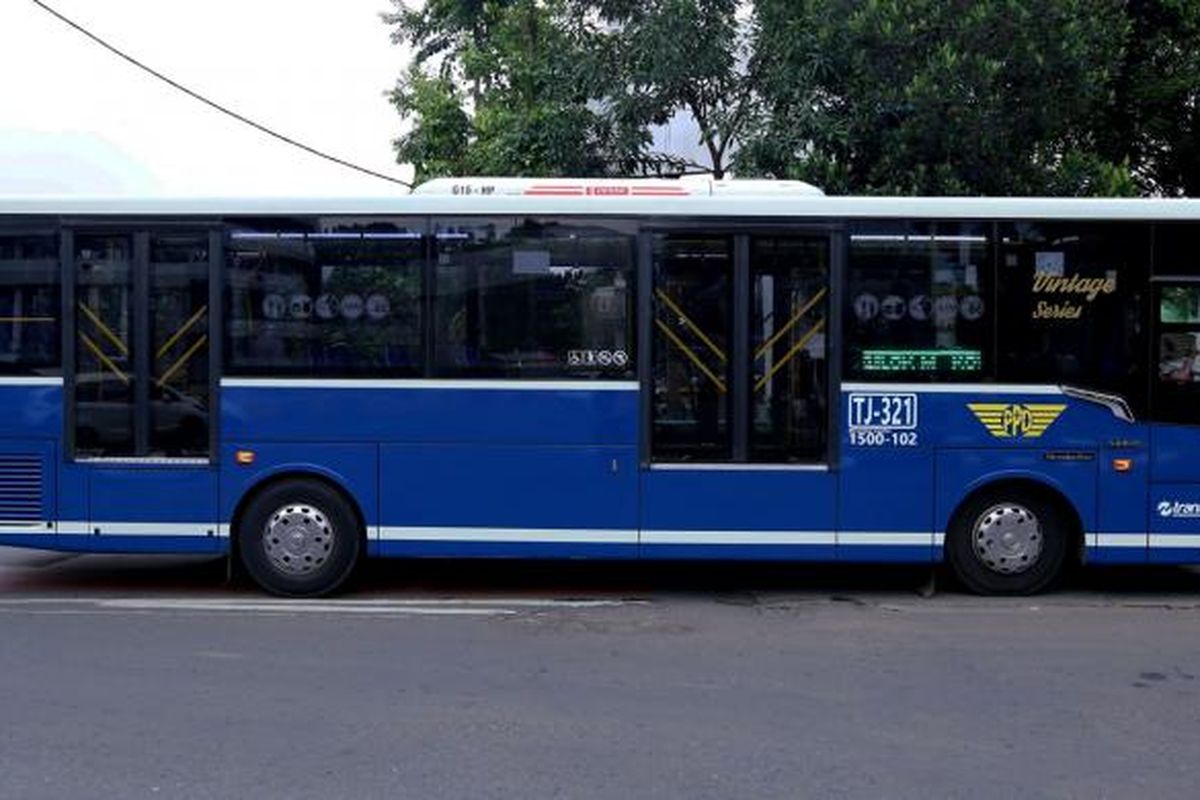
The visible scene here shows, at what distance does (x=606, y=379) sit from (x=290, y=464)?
90.9 inches

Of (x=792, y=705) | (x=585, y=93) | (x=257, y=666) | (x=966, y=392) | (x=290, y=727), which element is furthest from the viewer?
(x=585, y=93)

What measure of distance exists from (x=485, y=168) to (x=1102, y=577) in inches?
344

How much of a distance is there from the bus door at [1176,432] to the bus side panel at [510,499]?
3.64 meters

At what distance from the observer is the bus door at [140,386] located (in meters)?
8.72

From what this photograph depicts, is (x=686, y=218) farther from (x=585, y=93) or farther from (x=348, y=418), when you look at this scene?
(x=585, y=93)

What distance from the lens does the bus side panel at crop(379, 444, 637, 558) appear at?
8.66 metres

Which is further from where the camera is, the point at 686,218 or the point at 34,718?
the point at 686,218

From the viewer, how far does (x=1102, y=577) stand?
383 inches

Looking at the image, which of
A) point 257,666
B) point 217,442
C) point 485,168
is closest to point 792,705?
point 257,666

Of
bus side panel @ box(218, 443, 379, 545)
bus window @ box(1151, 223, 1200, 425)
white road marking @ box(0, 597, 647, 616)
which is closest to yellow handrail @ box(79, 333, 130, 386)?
bus side panel @ box(218, 443, 379, 545)

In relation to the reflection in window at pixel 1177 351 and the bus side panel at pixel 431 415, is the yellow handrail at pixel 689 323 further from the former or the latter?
the reflection in window at pixel 1177 351

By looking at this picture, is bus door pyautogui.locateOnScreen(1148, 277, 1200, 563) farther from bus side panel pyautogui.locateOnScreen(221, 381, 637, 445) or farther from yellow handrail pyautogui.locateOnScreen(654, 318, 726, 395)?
bus side panel pyautogui.locateOnScreen(221, 381, 637, 445)

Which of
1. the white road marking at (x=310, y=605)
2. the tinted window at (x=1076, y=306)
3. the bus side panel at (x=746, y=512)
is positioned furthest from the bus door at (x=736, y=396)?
the tinted window at (x=1076, y=306)

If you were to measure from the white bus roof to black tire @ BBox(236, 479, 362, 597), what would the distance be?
2.00 m
